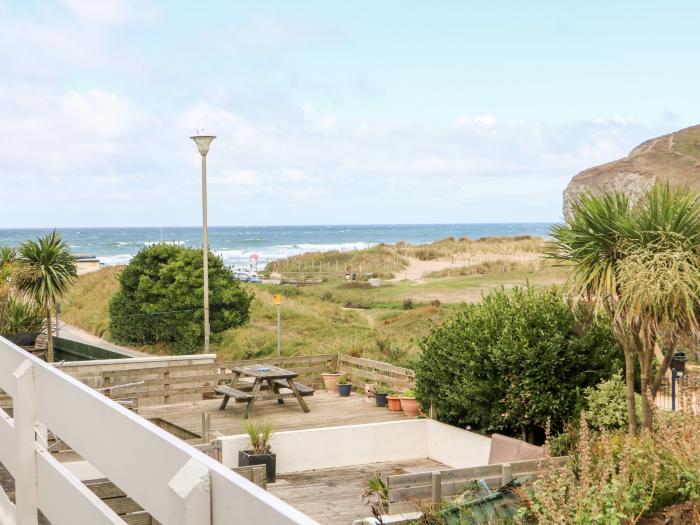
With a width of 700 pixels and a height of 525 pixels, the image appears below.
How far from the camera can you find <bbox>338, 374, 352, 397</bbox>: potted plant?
17250mm

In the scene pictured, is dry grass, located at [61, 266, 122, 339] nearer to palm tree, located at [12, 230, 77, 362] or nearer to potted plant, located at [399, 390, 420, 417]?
palm tree, located at [12, 230, 77, 362]

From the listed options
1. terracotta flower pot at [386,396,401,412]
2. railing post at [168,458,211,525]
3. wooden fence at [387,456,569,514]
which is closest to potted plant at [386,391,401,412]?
terracotta flower pot at [386,396,401,412]

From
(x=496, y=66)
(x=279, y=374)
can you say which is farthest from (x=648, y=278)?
(x=496, y=66)

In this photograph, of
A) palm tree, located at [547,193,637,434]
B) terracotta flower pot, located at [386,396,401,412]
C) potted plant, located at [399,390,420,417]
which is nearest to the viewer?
palm tree, located at [547,193,637,434]

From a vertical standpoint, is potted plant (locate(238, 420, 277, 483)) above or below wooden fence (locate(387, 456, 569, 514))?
below

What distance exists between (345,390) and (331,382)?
1.75 ft

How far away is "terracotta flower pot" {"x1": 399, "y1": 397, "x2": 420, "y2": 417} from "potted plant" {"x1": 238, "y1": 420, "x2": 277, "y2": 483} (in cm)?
321

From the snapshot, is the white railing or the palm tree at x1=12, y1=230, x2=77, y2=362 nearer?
the white railing

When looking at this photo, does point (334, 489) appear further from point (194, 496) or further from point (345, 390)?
point (194, 496)

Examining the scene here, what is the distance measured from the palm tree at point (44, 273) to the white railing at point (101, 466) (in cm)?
1730

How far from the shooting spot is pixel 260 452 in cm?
1251

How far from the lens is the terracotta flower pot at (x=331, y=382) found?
696 inches

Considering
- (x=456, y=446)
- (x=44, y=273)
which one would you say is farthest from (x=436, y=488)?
(x=44, y=273)

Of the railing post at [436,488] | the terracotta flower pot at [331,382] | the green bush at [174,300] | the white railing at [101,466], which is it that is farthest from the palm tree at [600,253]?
the green bush at [174,300]
